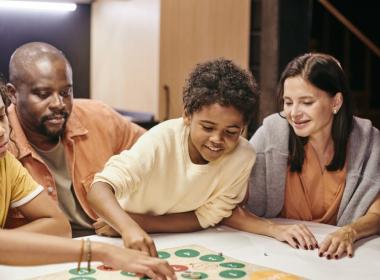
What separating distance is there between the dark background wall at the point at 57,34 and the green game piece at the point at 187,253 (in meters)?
3.17

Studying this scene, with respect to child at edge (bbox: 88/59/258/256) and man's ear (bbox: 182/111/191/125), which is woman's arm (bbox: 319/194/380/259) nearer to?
child at edge (bbox: 88/59/258/256)

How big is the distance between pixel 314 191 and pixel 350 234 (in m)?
0.31

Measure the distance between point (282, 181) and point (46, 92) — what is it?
93cm

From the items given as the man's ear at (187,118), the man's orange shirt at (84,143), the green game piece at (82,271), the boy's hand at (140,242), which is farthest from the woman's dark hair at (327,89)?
the green game piece at (82,271)

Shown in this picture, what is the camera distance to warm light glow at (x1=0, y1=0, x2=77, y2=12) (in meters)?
4.25

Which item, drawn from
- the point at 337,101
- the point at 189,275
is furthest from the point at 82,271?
the point at 337,101

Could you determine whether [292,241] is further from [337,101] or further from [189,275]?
[337,101]

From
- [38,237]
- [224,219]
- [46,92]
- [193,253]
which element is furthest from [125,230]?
[46,92]

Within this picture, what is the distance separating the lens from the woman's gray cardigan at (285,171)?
199 cm

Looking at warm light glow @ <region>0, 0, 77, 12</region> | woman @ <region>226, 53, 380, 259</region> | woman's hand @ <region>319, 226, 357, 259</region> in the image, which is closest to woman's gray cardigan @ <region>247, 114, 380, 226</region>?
woman @ <region>226, 53, 380, 259</region>

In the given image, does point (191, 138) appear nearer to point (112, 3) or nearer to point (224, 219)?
point (224, 219)

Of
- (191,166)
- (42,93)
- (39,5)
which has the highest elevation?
(39,5)

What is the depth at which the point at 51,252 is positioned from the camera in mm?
1186

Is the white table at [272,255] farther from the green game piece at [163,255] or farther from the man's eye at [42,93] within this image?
the man's eye at [42,93]
